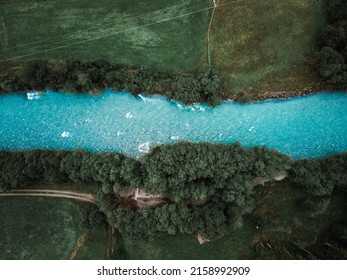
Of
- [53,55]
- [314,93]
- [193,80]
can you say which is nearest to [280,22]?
[314,93]

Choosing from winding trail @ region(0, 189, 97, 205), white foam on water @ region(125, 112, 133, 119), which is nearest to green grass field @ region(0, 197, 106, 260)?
winding trail @ region(0, 189, 97, 205)

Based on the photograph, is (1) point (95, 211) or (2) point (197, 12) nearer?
(1) point (95, 211)

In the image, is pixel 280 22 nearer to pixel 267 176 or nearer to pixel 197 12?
pixel 197 12

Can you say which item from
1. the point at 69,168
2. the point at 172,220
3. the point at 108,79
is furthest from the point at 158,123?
the point at 172,220
